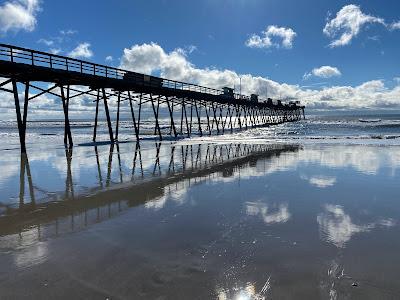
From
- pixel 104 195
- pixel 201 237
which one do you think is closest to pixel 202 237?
pixel 201 237

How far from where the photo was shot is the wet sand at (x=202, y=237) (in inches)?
148

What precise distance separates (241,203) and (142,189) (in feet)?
9.07

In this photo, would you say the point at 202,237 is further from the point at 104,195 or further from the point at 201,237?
the point at 104,195

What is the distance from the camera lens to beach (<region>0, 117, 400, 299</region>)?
148 inches

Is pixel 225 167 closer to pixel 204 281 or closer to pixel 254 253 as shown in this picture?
pixel 254 253

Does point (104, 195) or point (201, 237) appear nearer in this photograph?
point (201, 237)

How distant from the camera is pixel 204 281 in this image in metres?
3.86

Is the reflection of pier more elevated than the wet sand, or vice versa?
the reflection of pier

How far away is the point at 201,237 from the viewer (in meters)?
5.25

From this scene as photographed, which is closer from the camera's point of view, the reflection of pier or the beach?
the beach

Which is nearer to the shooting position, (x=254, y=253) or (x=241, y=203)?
(x=254, y=253)

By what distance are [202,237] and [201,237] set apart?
1cm

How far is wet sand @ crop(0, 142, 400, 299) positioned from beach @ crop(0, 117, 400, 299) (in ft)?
0.07

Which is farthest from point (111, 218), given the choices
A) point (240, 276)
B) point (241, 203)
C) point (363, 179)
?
point (363, 179)
